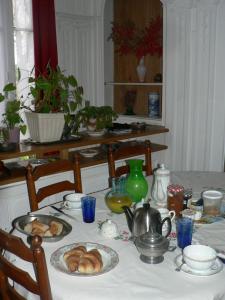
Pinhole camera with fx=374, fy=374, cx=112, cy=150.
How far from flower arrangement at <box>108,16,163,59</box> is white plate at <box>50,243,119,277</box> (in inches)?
109

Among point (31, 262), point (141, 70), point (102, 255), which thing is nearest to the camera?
point (31, 262)

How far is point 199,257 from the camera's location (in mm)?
1280

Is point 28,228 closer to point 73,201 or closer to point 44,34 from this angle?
point 73,201

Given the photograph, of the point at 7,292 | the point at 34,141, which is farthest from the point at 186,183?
the point at 7,292

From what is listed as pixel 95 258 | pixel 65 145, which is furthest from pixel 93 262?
pixel 65 145

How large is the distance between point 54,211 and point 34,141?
0.90m

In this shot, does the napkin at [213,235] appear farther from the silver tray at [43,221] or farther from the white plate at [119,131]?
the white plate at [119,131]

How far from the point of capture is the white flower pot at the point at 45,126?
2.44 meters

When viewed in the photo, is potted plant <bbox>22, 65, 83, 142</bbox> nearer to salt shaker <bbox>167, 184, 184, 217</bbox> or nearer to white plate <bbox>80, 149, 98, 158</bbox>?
white plate <bbox>80, 149, 98, 158</bbox>

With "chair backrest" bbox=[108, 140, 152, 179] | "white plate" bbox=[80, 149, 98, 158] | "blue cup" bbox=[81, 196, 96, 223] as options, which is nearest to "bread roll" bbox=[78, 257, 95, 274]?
"blue cup" bbox=[81, 196, 96, 223]

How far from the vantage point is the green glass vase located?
1.80 m

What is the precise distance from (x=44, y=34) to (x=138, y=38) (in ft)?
3.19

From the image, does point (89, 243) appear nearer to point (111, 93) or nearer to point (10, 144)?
point (10, 144)

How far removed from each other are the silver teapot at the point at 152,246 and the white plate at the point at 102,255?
10 centimetres
